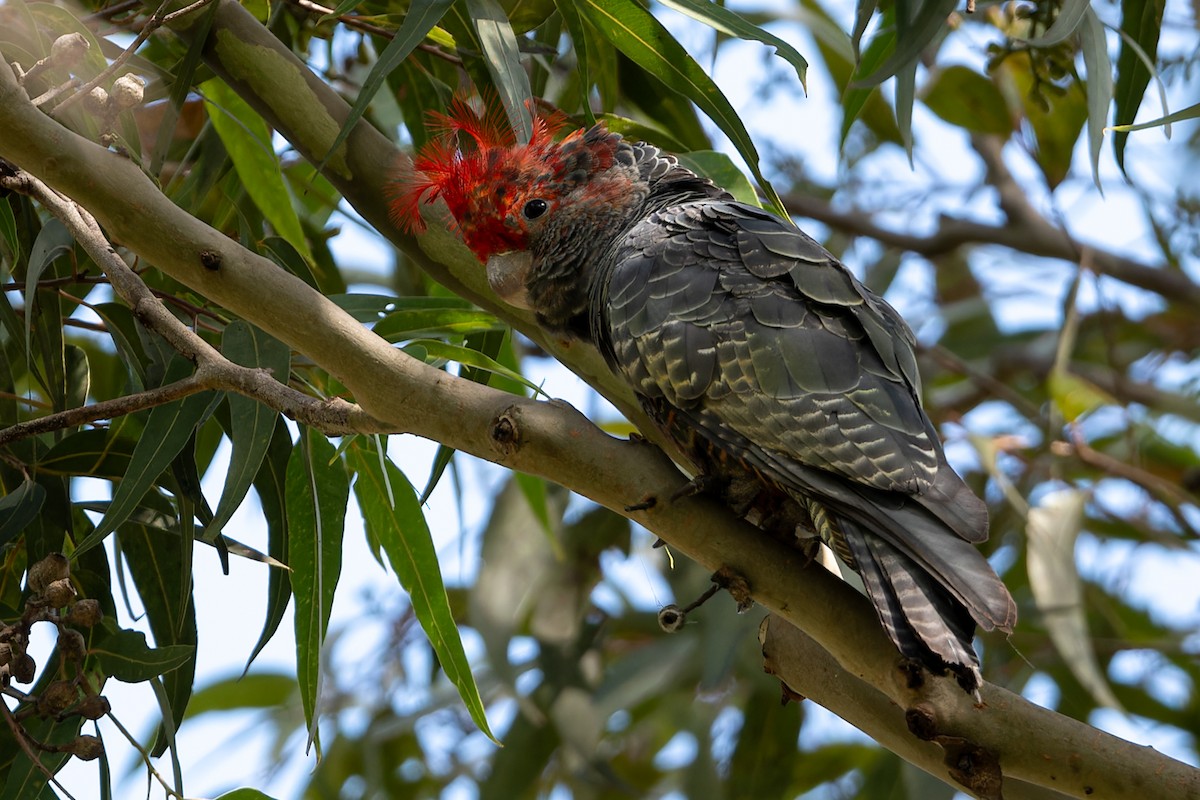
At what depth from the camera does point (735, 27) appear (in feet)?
6.22

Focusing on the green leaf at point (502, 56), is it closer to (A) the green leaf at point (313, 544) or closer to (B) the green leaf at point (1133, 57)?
(A) the green leaf at point (313, 544)

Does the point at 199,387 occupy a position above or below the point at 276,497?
below

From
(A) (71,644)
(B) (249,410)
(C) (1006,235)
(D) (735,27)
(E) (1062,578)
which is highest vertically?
(C) (1006,235)

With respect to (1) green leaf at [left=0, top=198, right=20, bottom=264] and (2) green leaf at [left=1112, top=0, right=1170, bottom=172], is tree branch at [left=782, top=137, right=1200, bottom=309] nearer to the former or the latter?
(2) green leaf at [left=1112, top=0, right=1170, bottom=172]

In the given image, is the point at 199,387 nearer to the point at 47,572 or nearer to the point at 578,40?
the point at 47,572

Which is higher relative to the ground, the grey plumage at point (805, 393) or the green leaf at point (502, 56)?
the green leaf at point (502, 56)

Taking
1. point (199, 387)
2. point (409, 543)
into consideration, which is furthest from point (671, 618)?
point (199, 387)

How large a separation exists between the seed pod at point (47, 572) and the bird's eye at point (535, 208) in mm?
1057

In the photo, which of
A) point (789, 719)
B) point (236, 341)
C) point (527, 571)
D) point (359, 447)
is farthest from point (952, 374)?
point (236, 341)

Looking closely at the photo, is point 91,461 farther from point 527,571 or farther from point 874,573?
point 527,571

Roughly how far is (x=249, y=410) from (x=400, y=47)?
1.87ft

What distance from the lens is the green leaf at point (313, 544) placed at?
77.5 inches

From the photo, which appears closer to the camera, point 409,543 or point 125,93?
point 125,93

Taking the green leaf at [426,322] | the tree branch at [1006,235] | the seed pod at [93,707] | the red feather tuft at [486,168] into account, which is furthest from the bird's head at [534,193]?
the tree branch at [1006,235]
